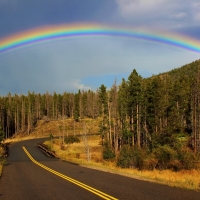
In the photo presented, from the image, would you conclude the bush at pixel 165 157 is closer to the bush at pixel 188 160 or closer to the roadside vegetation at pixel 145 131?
the roadside vegetation at pixel 145 131

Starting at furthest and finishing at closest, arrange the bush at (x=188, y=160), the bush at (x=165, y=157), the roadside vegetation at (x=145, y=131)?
the bush at (x=165, y=157) → the roadside vegetation at (x=145, y=131) → the bush at (x=188, y=160)

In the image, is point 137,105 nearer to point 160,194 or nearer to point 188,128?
point 188,128

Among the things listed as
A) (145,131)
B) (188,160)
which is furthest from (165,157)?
(145,131)

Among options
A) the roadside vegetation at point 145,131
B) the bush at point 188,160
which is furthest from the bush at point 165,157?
the bush at point 188,160

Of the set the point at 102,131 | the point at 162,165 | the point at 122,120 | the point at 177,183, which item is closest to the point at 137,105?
the point at 122,120

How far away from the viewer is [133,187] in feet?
38.9

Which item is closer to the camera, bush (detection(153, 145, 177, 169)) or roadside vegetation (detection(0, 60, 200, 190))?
roadside vegetation (detection(0, 60, 200, 190))

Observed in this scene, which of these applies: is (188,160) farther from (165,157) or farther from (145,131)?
(145,131)

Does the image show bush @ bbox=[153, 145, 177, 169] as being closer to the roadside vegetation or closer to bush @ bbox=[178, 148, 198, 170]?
the roadside vegetation

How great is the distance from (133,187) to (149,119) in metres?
44.8

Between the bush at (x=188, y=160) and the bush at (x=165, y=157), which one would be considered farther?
the bush at (x=165, y=157)

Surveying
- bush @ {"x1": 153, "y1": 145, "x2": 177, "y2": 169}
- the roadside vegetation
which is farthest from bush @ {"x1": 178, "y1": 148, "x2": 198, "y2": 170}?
bush @ {"x1": 153, "y1": 145, "x2": 177, "y2": 169}

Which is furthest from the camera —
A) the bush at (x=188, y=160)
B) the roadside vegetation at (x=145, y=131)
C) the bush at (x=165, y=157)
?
the bush at (x=165, y=157)

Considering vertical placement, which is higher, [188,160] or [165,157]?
[188,160]
